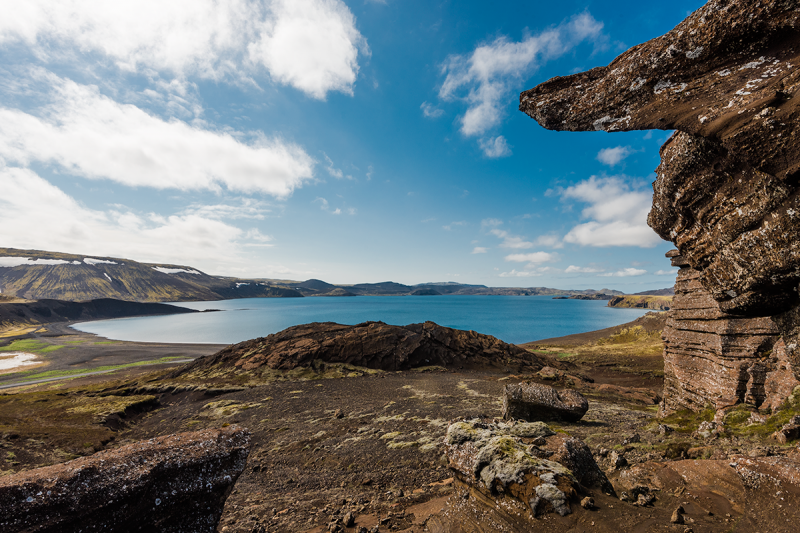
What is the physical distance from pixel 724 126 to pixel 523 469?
6253 millimetres

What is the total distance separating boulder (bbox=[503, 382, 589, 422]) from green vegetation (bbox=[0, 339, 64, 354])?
90.5m

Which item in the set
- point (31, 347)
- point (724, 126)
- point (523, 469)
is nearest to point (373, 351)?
point (523, 469)

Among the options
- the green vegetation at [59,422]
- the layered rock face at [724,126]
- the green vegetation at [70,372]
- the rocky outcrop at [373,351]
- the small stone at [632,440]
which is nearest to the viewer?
the layered rock face at [724,126]

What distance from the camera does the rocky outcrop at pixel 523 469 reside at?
529 centimetres

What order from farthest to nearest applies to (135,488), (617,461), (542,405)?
(542,405)
(617,461)
(135,488)

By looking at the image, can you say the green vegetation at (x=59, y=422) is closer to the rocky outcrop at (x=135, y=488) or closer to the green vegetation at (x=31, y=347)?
the rocky outcrop at (x=135, y=488)

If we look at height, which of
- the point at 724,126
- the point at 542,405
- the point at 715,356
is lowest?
A: the point at 542,405

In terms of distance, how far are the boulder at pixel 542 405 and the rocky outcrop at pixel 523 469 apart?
6.82m

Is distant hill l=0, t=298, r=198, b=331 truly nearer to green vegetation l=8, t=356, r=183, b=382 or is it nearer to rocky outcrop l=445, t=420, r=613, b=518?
green vegetation l=8, t=356, r=183, b=382

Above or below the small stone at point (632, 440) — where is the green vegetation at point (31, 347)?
below

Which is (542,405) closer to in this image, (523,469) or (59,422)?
(523,469)

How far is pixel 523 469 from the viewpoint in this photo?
5668 millimetres

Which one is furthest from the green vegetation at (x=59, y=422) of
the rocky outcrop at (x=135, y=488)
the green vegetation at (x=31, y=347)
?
the green vegetation at (x=31, y=347)

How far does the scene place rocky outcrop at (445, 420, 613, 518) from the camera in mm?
5293
